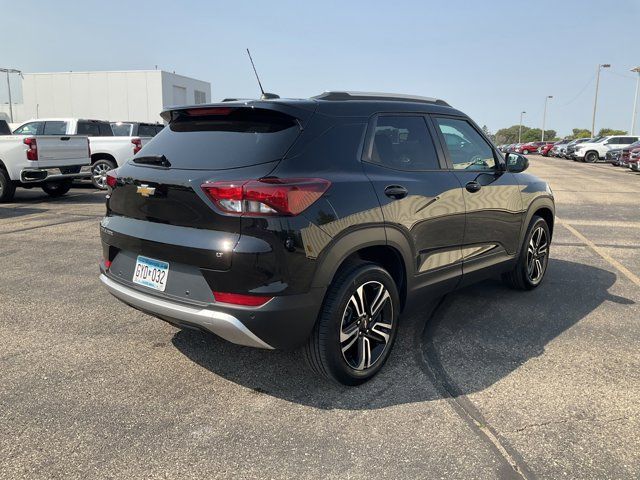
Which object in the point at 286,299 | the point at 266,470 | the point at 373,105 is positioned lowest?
the point at 266,470

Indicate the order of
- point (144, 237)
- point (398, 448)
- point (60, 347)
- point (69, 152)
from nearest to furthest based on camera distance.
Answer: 1. point (398, 448)
2. point (144, 237)
3. point (60, 347)
4. point (69, 152)

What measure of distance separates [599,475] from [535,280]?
3072 mm

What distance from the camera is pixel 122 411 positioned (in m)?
2.91

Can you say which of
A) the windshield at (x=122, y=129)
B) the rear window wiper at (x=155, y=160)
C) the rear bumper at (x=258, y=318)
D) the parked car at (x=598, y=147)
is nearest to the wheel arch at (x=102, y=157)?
the windshield at (x=122, y=129)

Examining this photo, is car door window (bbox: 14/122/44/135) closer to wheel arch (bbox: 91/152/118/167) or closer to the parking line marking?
wheel arch (bbox: 91/152/118/167)

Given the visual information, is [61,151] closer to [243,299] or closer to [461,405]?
[243,299]

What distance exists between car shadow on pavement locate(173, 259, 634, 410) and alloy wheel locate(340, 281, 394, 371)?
0.59 ft

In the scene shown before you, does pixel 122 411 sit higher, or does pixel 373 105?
pixel 373 105

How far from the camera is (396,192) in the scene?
3311mm

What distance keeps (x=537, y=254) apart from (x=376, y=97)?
271 centimetres

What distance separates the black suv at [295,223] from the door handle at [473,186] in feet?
0.38

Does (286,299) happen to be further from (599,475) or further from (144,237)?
(599,475)

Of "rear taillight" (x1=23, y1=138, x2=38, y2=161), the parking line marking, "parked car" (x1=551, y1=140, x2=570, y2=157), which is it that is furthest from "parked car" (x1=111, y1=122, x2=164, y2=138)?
"parked car" (x1=551, y1=140, x2=570, y2=157)

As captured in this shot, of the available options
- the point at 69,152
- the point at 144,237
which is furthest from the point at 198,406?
the point at 69,152
